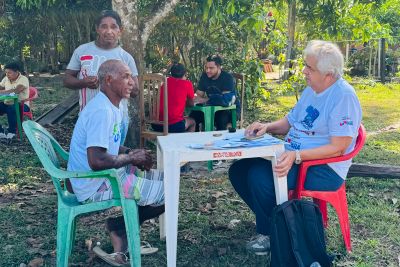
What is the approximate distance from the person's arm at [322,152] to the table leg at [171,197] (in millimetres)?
645

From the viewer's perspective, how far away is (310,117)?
371cm

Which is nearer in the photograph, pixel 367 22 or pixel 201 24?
pixel 367 22

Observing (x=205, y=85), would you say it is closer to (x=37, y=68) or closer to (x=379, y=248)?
(x=379, y=248)

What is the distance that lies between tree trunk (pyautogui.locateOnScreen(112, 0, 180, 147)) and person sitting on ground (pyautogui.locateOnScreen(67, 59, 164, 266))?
3375mm

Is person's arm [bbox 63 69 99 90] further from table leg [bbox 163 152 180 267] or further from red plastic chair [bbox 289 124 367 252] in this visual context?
red plastic chair [bbox 289 124 367 252]

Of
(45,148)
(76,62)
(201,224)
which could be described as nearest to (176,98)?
(76,62)

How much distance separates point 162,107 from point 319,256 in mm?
3305

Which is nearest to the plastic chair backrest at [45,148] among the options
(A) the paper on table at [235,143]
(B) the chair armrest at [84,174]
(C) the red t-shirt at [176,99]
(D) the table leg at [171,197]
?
(B) the chair armrest at [84,174]

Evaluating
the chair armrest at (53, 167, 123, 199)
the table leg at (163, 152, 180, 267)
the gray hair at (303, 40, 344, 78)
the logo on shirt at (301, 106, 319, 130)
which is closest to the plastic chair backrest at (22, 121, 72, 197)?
the chair armrest at (53, 167, 123, 199)

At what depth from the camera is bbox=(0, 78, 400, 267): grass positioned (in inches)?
147

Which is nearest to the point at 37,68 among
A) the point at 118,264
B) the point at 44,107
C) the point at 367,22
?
the point at 44,107

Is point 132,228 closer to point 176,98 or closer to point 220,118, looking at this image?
point 176,98

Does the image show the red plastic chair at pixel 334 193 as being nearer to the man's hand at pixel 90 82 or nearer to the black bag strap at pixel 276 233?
A: the black bag strap at pixel 276 233

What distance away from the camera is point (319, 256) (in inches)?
133
